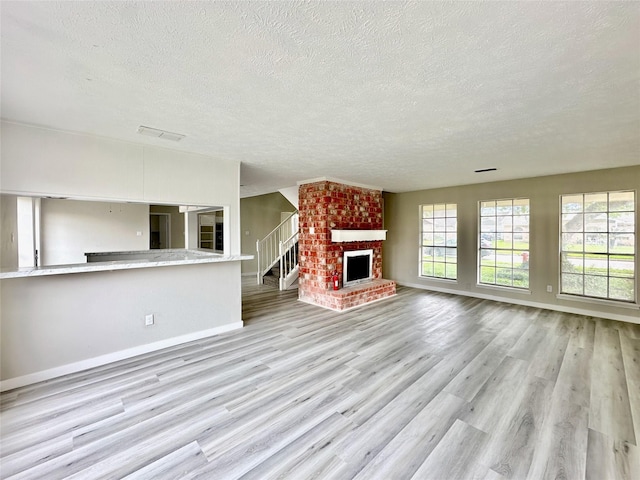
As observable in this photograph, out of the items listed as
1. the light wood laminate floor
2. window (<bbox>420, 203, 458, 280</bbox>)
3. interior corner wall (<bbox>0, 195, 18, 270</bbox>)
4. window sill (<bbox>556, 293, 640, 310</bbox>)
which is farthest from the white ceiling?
window (<bbox>420, 203, 458, 280</bbox>)

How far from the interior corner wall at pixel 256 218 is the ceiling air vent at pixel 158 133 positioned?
6.03m

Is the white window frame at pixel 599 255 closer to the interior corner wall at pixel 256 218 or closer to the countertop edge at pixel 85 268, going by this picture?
the countertop edge at pixel 85 268

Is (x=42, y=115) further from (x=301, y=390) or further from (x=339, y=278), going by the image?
(x=339, y=278)

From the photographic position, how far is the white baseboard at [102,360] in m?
2.51

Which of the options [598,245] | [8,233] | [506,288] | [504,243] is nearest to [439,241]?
[504,243]

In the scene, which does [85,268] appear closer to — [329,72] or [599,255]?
[329,72]

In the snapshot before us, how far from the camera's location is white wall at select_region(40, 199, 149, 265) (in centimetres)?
554

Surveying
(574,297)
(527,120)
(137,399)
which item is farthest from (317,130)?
(574,297)

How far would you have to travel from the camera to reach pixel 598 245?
4609 mm

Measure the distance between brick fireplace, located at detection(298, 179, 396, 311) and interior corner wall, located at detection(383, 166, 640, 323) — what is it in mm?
1535

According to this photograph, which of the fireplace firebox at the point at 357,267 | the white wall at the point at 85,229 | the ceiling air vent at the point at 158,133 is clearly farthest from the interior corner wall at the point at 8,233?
the fireplace firebox at the point at 357,267

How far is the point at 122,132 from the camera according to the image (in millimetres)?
2750

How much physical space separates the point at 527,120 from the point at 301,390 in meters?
3.24

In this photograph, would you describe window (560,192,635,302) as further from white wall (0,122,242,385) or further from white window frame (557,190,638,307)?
white wall (0,122,242,385)
